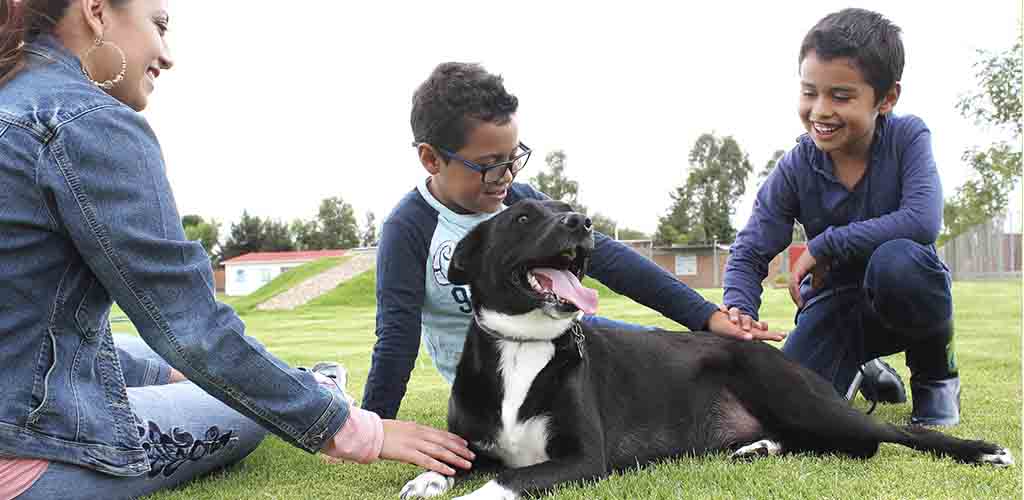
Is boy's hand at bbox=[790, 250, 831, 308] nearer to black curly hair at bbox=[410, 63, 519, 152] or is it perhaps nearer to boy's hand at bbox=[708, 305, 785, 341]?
boy's hand at bbox=[708, 305, 785, 341]

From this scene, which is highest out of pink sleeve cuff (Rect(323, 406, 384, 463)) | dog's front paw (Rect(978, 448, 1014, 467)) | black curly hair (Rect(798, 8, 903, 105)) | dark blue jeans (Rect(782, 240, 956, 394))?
black curly hair (Rect(798, 8, 903, 105))

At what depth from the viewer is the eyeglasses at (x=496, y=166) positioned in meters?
3.87

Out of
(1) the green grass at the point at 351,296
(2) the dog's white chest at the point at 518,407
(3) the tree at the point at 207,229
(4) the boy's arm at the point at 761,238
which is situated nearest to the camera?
(2) the dog's white chest at the point at 518,407

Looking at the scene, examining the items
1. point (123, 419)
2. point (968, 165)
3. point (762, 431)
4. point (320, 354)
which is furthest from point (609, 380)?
point (968, 165)

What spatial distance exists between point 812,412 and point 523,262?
1.32 m

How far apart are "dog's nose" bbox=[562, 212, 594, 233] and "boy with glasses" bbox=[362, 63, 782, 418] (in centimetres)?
97

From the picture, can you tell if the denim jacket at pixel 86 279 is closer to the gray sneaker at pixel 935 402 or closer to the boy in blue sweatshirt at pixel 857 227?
the boy in blue sweatshirt at pixel 857 227

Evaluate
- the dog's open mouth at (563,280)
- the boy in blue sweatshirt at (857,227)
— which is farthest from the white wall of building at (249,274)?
the dog's open mouth at (563,280)

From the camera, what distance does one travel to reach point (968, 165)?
109 ft

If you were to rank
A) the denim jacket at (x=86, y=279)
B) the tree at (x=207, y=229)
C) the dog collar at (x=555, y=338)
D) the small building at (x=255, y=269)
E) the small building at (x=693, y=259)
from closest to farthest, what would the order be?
the denim jacket at (x=86, y=279) < the dog collar at (x=555, y=338) < the small building at (x=693, y=259) < the small building at (x=255, y=269) < the tree at (x=207, y=229)

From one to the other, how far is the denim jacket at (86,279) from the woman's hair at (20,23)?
3 centimetres

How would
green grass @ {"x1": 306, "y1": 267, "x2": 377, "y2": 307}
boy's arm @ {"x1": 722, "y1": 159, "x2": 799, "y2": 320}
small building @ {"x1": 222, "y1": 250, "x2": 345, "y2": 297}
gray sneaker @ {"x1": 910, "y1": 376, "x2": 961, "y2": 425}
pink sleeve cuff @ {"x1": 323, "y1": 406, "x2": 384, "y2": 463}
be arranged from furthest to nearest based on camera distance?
small building @ {"x1": 222, "y1": 250, "x2": 345, "y2": 297} < green grass @ {"x1": 306, "y1": 267, "x2": 377, "y2": 307} < boy's arm @ {"x1": 722, "y1": 159, "x2": 799, "y2": 320} < gray sneaker @ {"x1": 910, "y1": 376, "x2": 961, "y2": 425} < pink sleeve cuff @ {"x1": 323, "y1": 406, "x2": 384, "y2": 463}

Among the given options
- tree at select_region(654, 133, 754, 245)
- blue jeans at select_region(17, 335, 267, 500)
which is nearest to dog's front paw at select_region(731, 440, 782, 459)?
blue jeans at select_region(17, 335, 267, 500)

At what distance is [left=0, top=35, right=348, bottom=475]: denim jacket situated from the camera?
218cm
